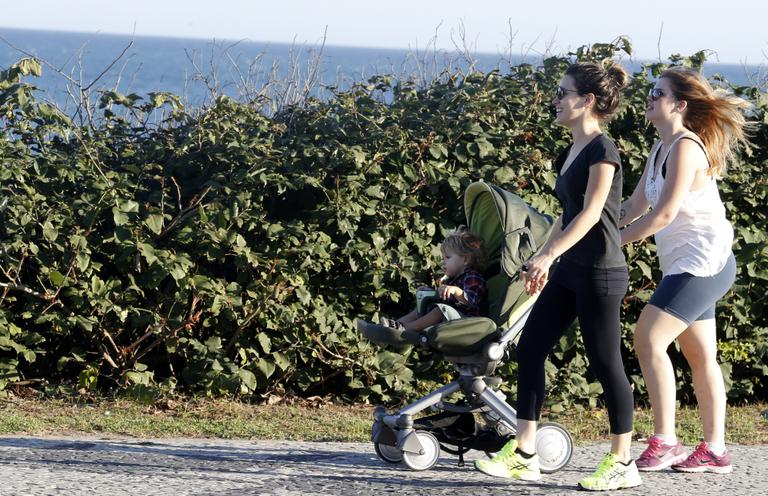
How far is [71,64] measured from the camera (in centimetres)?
817

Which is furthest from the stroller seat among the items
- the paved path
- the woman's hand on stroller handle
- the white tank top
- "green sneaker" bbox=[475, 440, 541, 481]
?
the white tank top

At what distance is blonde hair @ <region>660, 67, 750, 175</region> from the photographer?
4.96 meters

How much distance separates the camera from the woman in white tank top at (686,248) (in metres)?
4.84

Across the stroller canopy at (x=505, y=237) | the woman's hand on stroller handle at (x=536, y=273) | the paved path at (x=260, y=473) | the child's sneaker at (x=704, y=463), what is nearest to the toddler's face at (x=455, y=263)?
the stroller canopy at (x=505, y=237)

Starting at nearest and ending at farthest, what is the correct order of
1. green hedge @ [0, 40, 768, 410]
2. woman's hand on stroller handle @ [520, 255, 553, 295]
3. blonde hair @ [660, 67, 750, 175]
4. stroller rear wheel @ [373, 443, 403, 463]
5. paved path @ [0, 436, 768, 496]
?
woman's hand on stroller handle @ [520, 255, 553, 295]
paved path @ [0, 436, 768, 496]
blonde hair @ [660, 67, 750, 175]
stroller rear wheel @ [373, 443, 403, 463]
green hedge @ [0, 40, 768, 410]

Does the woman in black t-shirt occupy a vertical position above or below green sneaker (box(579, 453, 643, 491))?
above

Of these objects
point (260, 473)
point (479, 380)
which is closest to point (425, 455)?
point (479, 380)

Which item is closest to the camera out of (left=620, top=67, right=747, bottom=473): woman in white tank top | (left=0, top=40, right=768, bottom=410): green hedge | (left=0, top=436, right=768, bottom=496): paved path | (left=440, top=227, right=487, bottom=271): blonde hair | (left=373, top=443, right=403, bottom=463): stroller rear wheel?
(left=0, top=436, right=768, bottom=496): paved path

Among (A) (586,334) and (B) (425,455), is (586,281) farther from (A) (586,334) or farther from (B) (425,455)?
(B) (425,455)

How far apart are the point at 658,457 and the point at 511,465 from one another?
2.29ft

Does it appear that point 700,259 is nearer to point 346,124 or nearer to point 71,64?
point 346,124

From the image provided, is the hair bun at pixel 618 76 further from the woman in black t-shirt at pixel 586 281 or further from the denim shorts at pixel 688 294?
the denim shorts at pixel 688 294

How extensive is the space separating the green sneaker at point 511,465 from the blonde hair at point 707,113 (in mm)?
1417

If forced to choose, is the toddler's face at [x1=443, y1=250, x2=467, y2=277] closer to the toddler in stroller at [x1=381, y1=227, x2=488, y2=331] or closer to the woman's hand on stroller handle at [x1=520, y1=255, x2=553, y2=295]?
the toddler in stroller at [x1=381, y1=227, x2=488, y2=331]
